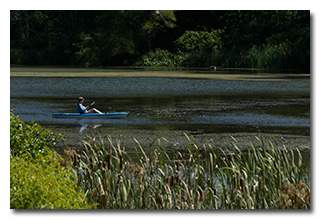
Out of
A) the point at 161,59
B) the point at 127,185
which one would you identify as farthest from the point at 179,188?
the point at 161,59

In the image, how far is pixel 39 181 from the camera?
646cm

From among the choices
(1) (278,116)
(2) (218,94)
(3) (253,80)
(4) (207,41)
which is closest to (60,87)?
(2) (218,94)

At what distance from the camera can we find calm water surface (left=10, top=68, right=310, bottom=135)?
15609mm

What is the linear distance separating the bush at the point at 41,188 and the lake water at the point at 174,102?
7.36m

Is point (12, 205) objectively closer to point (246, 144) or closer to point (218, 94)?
point (246, 144)

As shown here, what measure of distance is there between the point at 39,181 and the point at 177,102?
48.4ft

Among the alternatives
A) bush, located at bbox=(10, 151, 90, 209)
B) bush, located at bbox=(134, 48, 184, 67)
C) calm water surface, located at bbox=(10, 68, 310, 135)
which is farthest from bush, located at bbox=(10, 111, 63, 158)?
bush, located at bbox=(134, 48, 184, 67)

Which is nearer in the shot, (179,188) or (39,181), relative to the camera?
(39,181)

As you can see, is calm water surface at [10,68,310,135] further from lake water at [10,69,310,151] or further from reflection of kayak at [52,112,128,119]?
reflection of kayak at [52,112,128,119]

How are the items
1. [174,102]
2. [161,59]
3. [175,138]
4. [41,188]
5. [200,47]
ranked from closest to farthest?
[41,188], [175,138], [174,102], [161,59], [200,47]

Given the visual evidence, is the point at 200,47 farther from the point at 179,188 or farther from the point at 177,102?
the point at 179,188

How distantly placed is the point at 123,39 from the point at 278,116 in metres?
16.1

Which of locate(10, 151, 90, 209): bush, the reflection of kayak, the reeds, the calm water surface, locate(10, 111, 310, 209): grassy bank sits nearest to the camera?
locate(10, 151, 90, 209): bush

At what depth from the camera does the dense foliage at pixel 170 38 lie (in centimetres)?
3045
